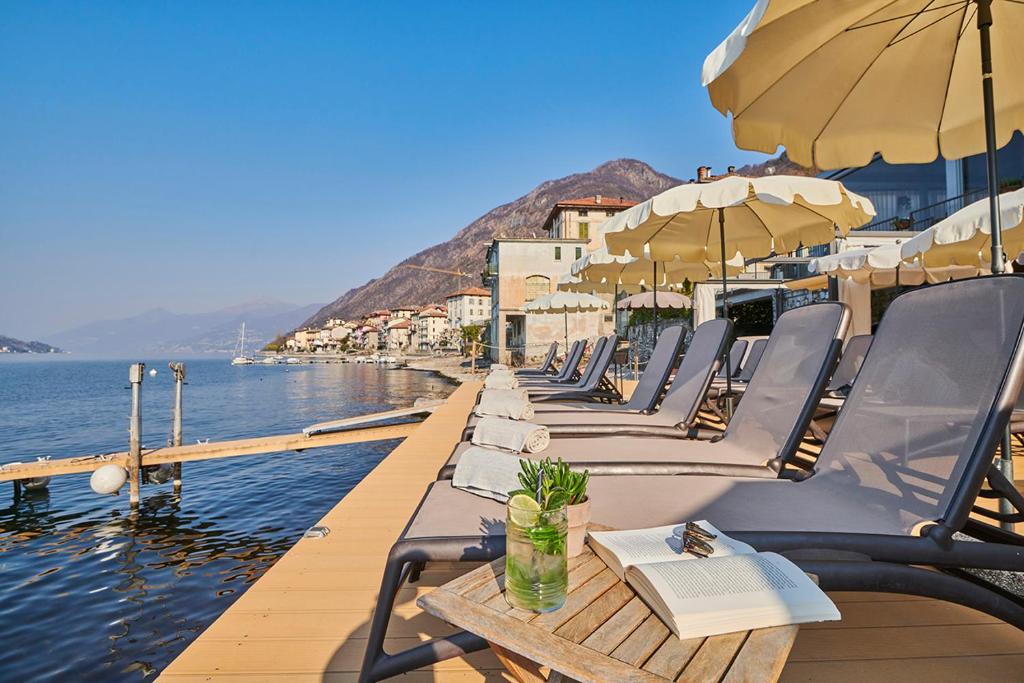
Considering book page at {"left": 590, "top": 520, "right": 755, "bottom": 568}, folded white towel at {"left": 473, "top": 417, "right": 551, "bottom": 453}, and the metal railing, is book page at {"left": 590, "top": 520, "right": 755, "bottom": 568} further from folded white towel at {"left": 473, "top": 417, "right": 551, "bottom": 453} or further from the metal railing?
the metal railing

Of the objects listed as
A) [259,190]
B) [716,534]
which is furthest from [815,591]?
[259,190]

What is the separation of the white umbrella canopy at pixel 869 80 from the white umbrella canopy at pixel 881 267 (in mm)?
4172

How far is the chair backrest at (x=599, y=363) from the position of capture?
6791 millimetres

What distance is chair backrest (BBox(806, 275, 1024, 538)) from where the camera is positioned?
1577 millimetres

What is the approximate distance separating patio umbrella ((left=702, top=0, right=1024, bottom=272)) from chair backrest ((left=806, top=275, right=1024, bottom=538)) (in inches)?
28.0

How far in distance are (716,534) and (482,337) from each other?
54.6 metres

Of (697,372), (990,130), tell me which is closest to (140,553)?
(697,372)

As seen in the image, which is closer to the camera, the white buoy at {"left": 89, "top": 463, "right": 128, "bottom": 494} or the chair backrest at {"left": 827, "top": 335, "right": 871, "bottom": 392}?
the chair backrest at {"left": 827, "top": 335, "right": 871, "bottom": 392}

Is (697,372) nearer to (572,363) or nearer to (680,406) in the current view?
(680,406)

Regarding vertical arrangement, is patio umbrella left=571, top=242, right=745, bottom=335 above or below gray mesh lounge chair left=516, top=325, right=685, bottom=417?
above

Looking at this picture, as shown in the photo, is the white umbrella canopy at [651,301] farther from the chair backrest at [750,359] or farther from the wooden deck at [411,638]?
the wooden deck at [411,638]

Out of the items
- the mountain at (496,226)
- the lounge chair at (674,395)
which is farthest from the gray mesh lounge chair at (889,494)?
the mountain at (496,226)

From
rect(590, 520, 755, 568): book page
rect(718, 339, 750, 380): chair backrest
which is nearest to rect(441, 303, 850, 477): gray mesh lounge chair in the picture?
rect(590, 520, 755, 568): book page

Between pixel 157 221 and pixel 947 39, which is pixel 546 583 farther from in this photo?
pixel 157 221
